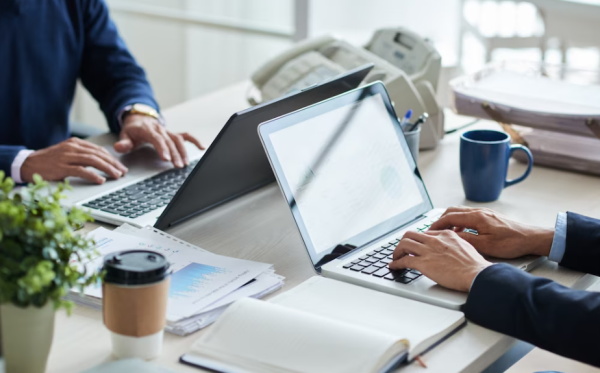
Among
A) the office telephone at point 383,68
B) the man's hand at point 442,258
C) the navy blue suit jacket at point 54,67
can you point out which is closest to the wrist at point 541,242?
the man's hand at point 442,258

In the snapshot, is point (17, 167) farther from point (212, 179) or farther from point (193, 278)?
point (193, 278)

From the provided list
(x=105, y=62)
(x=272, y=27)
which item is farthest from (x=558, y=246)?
(x=272, y=27)

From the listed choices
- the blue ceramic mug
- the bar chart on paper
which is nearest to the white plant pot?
the bar chart on paper

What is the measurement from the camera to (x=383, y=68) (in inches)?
76.8

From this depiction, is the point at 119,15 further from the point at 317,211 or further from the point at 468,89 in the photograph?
the point at 317,211

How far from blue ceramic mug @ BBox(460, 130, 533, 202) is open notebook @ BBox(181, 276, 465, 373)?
496 millimetres

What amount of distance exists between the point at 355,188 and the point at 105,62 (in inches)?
41.3

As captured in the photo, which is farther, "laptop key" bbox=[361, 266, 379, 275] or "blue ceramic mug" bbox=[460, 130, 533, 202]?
"blue ceramic mug" bbox=[460, 130, 533, 202]

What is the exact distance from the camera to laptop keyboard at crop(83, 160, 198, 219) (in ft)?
5.11

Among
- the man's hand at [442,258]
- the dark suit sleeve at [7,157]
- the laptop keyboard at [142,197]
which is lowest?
the laptop keyboard at [142,197]

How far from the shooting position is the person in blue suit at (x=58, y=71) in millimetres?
2117

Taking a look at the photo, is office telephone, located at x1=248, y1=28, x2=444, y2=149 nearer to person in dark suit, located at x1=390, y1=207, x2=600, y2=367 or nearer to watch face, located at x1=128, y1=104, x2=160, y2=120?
watch face, located at x1=128, y1=104, x2=160, y2=120

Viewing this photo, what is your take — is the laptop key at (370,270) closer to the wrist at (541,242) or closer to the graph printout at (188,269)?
the graph printout at (188,269)

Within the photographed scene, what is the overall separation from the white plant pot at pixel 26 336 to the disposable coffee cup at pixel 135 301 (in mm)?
78
